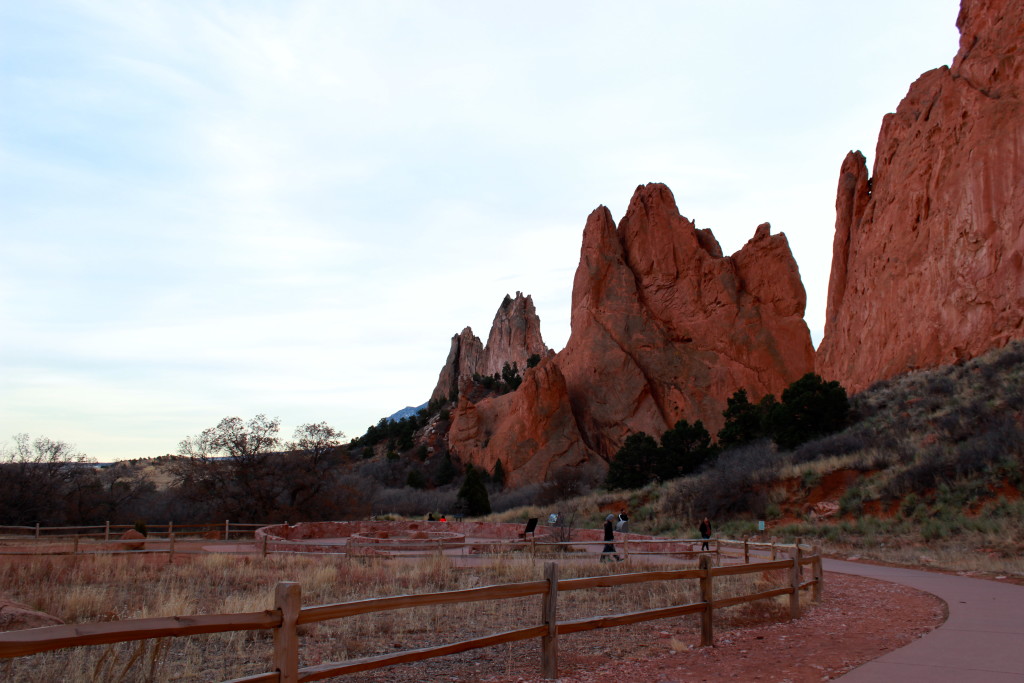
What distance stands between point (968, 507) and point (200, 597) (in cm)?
1955

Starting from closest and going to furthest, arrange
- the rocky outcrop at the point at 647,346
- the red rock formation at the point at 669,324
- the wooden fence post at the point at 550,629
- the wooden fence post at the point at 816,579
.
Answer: the wooden fence post at the point at 550,629 → the wooden fence post at the point at 816,579 → the rocky outcrop at the point at 647,346 → the red rock formation at the point at 669,324

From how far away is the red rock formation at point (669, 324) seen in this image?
5716 cm

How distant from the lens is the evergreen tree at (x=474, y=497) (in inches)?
1887

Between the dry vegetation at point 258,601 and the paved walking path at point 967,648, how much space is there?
2.40 m

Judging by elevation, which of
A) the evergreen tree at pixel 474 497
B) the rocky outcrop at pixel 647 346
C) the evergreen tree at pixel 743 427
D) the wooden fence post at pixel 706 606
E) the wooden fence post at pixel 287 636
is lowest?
the evergreen tree at pixel 474 497

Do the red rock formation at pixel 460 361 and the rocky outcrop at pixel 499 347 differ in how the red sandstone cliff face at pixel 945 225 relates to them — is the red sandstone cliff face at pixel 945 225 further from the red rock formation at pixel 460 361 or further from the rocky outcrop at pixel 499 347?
the red rock formation at pixel 460 361

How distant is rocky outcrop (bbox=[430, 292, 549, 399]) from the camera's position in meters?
106

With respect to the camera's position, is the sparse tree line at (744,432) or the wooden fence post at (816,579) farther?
the sparse tree line at (744,432)

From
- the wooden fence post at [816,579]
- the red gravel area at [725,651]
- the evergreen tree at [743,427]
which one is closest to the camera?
the red gravel area at [725,651]

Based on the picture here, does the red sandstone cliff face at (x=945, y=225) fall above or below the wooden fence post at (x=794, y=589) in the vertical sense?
above

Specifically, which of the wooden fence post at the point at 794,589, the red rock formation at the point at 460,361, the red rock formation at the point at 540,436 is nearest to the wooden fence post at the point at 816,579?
the wooden fence post at the point at 794,589

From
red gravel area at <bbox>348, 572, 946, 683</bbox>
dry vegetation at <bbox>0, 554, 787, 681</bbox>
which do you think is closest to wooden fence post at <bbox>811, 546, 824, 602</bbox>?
red gravel area at <bbox>348, 572, 946, 683</bbox>

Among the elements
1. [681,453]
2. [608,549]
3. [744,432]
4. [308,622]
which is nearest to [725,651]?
[308,622]

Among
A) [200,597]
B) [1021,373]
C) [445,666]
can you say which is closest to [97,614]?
[200,597]
